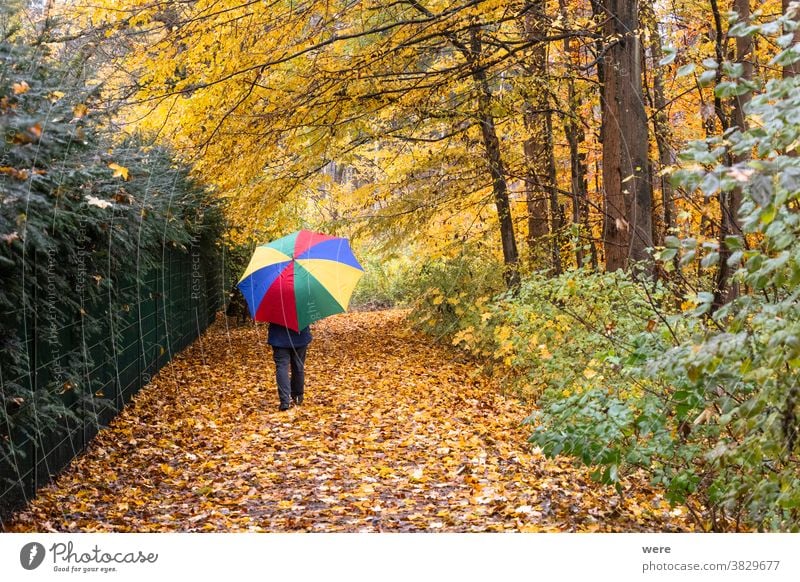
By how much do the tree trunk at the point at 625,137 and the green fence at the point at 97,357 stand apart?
496 cm

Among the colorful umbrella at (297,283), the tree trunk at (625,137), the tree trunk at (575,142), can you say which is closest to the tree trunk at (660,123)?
the tree trunk at (625,137)

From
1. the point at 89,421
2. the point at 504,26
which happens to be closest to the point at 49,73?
the point at 89,421

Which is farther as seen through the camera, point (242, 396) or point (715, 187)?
point (242, 396)

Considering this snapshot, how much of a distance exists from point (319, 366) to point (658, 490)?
7.42 m

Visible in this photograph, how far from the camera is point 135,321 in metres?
8.55

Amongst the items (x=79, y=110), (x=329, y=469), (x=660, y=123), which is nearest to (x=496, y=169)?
(x=660, y=123)

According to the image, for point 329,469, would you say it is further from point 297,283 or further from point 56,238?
point 56,238

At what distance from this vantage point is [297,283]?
8.09 metres

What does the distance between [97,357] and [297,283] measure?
214 centimetres

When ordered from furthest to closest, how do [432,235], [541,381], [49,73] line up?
[432,235]
[541,381]
[49,73]

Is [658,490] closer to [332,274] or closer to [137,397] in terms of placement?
[332,274]

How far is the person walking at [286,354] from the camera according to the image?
8461 mm

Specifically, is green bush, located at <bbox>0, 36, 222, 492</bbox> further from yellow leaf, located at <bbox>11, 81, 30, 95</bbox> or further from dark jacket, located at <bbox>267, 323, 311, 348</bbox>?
dark jacket, located at <bbox>267, 323, 311, 348</bbox>

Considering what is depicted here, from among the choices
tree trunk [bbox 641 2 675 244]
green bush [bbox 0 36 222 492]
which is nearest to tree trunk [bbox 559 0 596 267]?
tree trunk [bbox 641 2 675 244]
